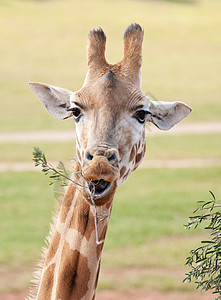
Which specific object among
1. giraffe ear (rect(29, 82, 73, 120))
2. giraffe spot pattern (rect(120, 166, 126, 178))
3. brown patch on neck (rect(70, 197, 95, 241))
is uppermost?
giraffe ear (rect(29, 82, 73, 120))

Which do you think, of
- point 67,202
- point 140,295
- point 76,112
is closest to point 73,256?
point 67,202

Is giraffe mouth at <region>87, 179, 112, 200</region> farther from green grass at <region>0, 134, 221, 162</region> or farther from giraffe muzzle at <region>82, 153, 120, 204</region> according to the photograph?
green grass at <region>0, 134, 221, 162</region>

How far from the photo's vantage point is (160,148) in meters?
23.3

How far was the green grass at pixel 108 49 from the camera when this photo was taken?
113 feet

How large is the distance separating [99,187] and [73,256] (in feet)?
2.07

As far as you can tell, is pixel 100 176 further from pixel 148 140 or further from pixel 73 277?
pixel 148 140

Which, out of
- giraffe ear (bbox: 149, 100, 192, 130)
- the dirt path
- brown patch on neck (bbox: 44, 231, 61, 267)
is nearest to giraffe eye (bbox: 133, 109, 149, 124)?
giraffe ear (bbox: 149, 100, 192, 130)

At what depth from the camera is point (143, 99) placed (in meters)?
4.68

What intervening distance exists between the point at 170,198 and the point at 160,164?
451cm

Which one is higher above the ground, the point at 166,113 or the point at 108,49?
the point at 108,49

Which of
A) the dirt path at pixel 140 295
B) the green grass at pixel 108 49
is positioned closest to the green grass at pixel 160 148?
the green grass at pixel 108 49

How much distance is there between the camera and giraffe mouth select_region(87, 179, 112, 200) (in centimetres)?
411

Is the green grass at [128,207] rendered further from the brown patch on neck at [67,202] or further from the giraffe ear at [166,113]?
the brown patch on neck at [67,202]

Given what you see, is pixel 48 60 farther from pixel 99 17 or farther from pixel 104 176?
pixel 104 176
